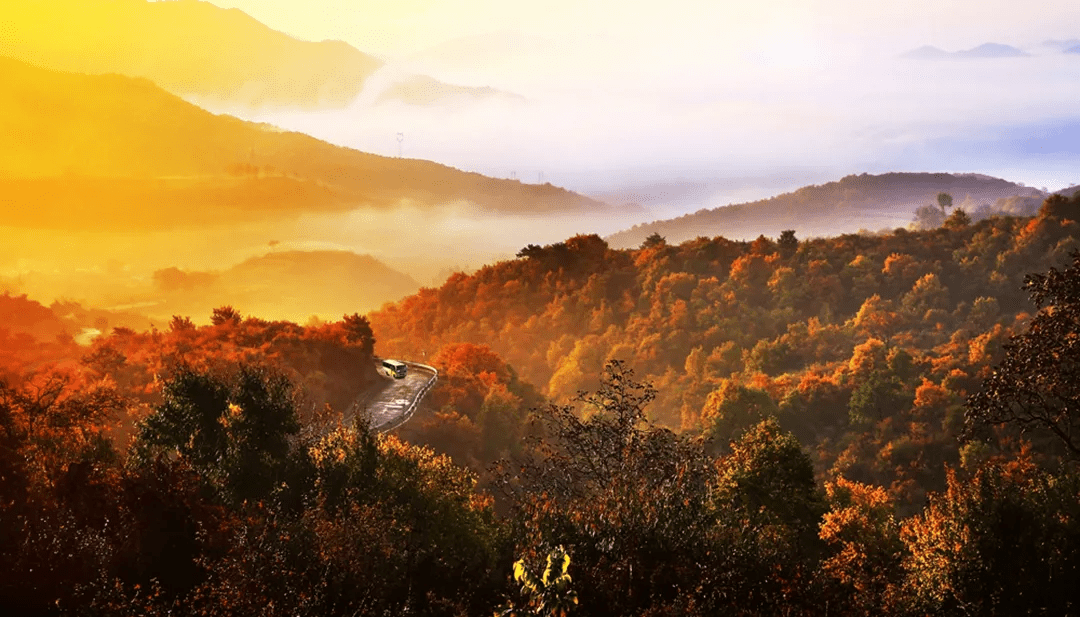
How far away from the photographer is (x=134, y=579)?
18797 millimetres

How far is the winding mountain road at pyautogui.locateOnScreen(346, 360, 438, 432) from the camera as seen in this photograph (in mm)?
57594

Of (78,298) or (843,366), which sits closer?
(843,366)

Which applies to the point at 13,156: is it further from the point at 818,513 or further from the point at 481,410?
the point at 818,513

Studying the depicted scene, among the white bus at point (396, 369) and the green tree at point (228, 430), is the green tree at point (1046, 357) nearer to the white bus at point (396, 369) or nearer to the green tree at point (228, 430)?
the green tree at point (228, 430)

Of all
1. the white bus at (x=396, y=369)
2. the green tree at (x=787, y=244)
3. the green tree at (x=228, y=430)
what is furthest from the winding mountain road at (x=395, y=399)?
the green tree at (x=787, y=244)

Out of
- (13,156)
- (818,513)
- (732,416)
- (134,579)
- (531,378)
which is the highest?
(13,156)

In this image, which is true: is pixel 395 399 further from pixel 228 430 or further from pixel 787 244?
pixel 787 244

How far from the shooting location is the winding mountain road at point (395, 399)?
57594 millimetres

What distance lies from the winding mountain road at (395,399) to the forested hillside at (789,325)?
219 inches

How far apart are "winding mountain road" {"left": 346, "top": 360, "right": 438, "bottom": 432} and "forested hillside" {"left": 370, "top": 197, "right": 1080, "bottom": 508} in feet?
18.3

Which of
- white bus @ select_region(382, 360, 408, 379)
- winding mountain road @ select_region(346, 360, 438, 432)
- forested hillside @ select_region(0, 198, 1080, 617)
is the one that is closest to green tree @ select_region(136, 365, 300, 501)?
forested hillside @ select_region(0, 198, 1080, 617)

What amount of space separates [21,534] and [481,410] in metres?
45.3

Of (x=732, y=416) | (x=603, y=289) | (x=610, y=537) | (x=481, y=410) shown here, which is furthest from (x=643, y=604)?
(x=603, y=289)

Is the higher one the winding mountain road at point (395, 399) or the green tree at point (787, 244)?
the green tree at point (787, 244)
